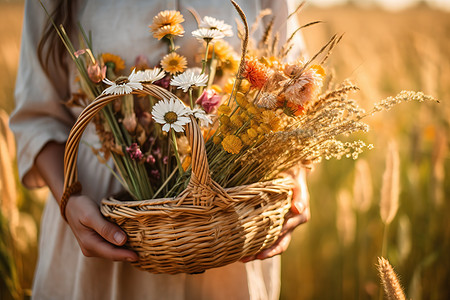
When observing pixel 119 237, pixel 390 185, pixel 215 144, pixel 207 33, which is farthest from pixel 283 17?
pixel 119 237

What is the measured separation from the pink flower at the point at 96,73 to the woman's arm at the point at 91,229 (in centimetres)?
25

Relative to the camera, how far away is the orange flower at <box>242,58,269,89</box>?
2.03 feet

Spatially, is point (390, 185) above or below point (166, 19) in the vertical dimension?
below

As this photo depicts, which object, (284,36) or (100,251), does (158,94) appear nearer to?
(100,251)

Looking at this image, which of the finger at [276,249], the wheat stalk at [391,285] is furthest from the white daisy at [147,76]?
the wheat stalk at [391,285]

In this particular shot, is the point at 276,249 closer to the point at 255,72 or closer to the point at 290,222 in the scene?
the point at 290,222

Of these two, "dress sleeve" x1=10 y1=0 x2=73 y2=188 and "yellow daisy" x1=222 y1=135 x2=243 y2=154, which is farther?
"dress sleeve" x1=10 y1=0 x2=73 y2=188

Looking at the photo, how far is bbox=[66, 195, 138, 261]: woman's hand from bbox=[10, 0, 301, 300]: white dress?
146 millimetres

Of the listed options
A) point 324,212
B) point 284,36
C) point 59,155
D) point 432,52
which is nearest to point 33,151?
point 59,155

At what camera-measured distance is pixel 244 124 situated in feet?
2.10

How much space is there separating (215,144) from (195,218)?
14 cm

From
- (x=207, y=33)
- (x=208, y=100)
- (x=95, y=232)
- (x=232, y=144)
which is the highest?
(x=207, y=33)

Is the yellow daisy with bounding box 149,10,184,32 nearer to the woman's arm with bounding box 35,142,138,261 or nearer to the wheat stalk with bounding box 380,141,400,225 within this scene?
the woman's arm with bounding box 35,142,138,261

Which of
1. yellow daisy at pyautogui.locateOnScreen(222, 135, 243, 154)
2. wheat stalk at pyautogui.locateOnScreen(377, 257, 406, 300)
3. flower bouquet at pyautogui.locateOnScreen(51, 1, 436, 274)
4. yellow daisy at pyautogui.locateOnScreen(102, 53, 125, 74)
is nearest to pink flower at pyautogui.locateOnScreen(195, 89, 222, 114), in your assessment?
flower bouquet at pyautogui.locateOnScreen(51, 1, 436, 274)
